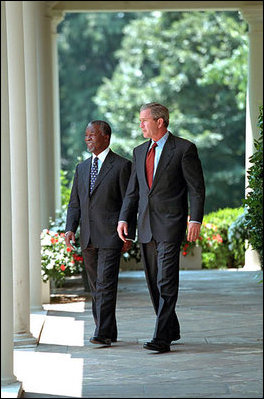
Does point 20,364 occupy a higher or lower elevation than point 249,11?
lower

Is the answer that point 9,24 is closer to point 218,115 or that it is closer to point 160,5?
point 160,5

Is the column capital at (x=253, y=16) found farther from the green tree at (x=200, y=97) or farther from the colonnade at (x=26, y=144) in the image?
the green tree at (x=200, y=97)

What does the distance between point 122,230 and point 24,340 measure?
1.32m

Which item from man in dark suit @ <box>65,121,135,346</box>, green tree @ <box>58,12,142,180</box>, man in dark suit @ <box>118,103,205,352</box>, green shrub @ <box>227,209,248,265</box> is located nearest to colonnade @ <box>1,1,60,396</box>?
man in dark suit @ <box>65,121,135,346</box>

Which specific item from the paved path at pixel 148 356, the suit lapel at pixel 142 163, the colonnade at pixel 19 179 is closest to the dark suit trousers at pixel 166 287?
the paved path at pixel 148 356

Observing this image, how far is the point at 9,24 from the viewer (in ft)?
26.6

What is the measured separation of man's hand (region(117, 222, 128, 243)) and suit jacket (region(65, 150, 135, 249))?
206 mm

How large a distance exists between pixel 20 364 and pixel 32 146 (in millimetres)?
3066

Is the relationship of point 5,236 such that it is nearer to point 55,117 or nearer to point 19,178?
point 19,178

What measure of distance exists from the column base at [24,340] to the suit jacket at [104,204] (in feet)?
2.98

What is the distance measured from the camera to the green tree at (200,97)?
88.7 ft

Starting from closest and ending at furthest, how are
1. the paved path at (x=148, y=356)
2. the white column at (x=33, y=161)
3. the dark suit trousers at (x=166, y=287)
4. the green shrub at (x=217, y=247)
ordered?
the paved path at (x=148, y=356), the dark suit trousers at (x=166, y=287), the white column at (x=33, y=161), the green shrub at (x=217, y=247)

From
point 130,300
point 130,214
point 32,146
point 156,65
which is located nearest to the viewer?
point 130,214

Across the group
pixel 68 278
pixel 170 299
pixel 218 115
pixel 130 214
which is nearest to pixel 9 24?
pixel 130 214
